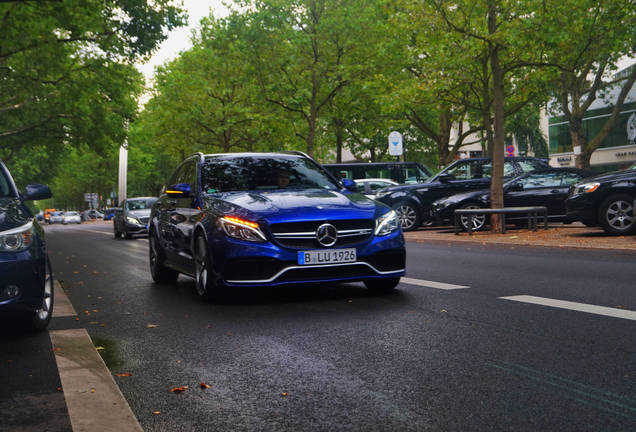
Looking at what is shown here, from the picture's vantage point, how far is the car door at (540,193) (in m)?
19.7

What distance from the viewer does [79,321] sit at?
23.3ft

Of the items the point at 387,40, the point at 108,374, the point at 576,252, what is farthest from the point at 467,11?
the point at 108,374

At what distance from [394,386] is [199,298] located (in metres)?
4.41

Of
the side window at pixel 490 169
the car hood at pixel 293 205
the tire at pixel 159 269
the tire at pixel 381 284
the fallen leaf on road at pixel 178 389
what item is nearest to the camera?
the fallen leaf on road at pixel 178 389

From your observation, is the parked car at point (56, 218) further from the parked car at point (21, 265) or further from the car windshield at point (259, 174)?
the parked car at point (21, 265)

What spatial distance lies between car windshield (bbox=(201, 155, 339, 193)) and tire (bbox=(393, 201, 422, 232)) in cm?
1319

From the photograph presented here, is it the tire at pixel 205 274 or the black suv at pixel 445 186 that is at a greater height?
the black suv at pixel 445 186

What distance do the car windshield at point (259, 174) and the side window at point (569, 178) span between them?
12130 millimetres

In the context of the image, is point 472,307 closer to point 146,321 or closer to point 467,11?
point 146,321

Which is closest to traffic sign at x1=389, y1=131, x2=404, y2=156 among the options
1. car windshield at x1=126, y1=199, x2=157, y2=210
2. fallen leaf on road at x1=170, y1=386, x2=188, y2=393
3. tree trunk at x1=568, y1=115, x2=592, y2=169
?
car windshield at x1=126, y1=199, x2=157, y2=210

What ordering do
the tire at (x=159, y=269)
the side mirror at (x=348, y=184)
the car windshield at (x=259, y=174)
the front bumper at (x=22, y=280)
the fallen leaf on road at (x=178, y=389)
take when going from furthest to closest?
the tire at (x=159, y=269)
the side mirror at (x=348, y=184)
the car windshield at (x=259, y=174)
the front bumper at (x=22, y=280)
the fallen leaf on road at (x=178, y=389)

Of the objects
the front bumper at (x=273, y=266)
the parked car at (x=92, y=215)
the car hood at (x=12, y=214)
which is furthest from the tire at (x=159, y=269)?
the parked car at (x=92, y=215)

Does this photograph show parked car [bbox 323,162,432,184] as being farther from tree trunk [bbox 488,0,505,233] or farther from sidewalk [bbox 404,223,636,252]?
tree trunk [bbox 488,0,505,233]

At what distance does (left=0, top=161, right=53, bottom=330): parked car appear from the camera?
5.75 m
